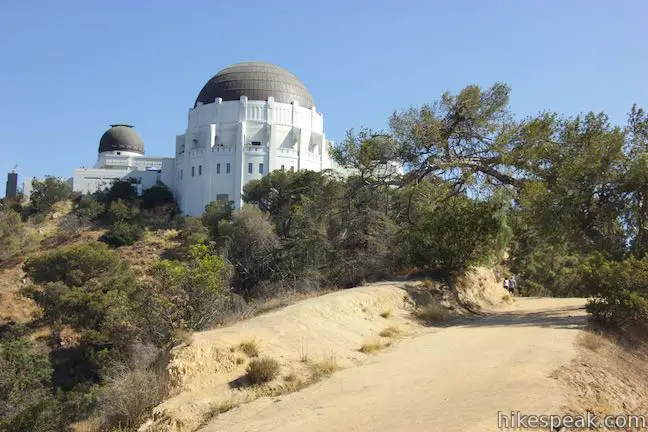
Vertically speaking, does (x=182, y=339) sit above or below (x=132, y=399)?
above

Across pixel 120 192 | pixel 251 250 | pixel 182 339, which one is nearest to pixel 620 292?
pixel 182 339

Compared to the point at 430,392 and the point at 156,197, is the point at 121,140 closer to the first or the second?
the point at 156,197

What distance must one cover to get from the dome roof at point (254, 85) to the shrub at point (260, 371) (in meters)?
54.8

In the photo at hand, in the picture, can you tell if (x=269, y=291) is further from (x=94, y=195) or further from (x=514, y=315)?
(x=94, y=195)

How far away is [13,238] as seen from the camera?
152 ft

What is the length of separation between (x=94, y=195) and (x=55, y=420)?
5220 centimetres

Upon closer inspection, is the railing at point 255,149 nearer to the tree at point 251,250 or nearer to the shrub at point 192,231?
the shrub at point 192,231

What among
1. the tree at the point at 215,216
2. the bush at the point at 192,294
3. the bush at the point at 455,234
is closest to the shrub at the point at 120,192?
the tree at the point at 215,216

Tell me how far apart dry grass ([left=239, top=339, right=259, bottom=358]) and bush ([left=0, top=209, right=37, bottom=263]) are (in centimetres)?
4109

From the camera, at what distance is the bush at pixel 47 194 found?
60.8m

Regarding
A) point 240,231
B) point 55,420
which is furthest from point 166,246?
point 55,420

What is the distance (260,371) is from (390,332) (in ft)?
15.4

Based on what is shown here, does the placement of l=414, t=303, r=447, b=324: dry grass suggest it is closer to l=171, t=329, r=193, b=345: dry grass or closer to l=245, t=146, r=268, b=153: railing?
l=171, t=329, r=193, b=345: dry grass

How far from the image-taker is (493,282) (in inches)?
897
